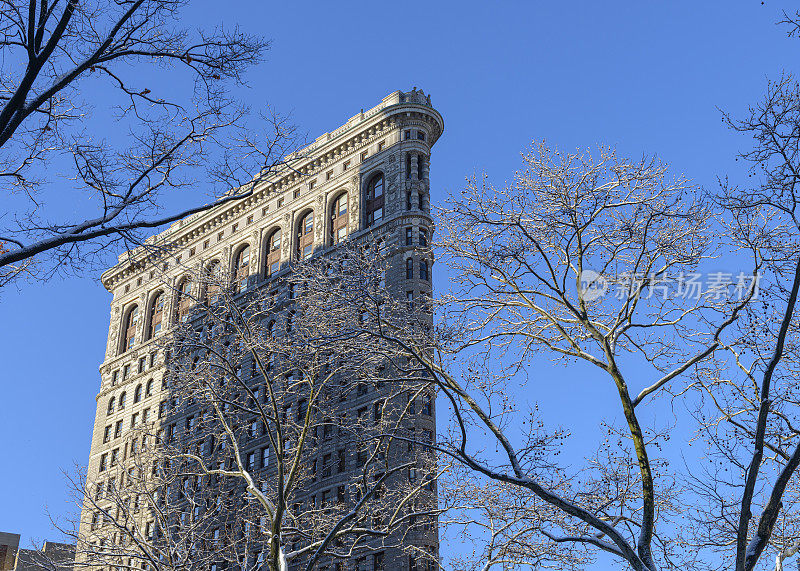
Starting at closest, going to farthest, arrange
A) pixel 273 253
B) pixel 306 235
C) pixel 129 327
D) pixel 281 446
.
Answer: pixel 281 446 → pixel 306 235 → pixel 273 253 → pixel 129 327

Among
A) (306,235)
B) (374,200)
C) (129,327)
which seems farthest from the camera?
(129,327)

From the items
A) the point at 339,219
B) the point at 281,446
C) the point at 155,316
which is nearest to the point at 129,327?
the point at 155,316

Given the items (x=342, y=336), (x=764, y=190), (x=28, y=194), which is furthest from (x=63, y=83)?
(x=764, y=190)

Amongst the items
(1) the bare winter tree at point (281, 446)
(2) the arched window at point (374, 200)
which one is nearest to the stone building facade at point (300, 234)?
(2) the arched window at point (374, 200)

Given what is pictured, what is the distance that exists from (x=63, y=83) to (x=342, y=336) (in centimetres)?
681

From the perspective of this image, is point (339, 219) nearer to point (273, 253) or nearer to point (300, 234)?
point (300, 234)

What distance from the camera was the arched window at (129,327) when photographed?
266ft

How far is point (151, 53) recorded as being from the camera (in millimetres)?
12633

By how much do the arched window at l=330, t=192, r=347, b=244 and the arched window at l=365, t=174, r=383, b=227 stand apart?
2.31 m

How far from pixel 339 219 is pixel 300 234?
14.3ft

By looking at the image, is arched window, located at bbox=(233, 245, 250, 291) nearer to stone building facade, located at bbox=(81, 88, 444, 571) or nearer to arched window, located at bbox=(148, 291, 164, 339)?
stone building facade, located at bbox=(81, 88, 444, 571)

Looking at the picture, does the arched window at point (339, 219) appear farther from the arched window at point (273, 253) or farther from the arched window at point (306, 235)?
the arched window at point (273, 253)

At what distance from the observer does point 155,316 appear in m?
79.0

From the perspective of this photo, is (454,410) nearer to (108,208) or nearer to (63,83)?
(108,208)
